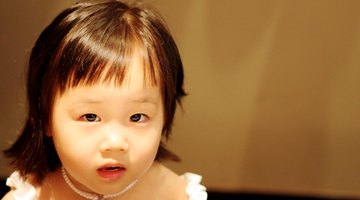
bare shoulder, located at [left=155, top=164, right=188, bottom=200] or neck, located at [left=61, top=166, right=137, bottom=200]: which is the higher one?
neck, located at [left=61, top=166, right=137, bottom=200]

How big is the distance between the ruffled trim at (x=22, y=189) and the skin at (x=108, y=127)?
15 cm

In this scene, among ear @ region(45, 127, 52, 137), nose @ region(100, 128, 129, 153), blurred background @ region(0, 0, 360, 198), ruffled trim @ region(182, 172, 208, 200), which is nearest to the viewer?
nose @ region(100, 128, 129, 153)

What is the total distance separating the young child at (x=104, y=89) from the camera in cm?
81

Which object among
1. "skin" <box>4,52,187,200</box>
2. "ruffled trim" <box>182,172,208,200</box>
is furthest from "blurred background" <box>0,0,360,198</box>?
"skin" <box>4,52,187,200</box>

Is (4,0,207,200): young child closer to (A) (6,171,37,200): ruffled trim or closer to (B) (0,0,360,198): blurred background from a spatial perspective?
(A) (6,171,37,200): ruffled trim

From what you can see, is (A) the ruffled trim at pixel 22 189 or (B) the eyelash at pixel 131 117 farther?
(A) the ruffled trim at pixel 22 189

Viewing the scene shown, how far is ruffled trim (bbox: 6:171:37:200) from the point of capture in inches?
38.5

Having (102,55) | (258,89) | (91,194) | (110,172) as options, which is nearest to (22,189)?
(91,194)

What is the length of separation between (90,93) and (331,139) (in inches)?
35.7

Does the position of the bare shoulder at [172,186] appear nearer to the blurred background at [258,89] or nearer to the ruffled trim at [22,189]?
the ruffled trim at [22,189]

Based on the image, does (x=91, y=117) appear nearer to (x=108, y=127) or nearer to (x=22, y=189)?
(x=108, y=127)

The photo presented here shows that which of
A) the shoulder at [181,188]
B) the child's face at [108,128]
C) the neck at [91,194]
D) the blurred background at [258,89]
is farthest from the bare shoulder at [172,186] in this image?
the blurred background at [258,89]

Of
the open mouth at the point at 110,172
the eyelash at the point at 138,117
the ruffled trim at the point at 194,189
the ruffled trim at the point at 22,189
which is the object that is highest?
the eyelash at the point at 138,117

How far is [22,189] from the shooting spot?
98 centimetres
